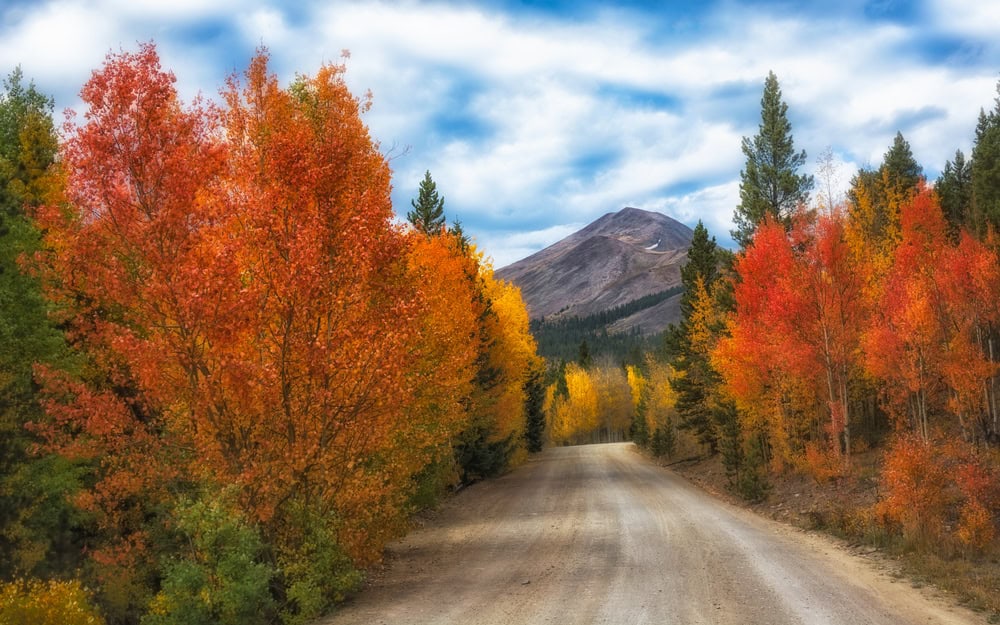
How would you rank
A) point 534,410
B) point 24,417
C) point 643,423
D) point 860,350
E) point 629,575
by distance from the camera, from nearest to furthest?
1. point 629,575
2. point 24,417
3. point 860,350
4. point 534,410
5. point 643,423

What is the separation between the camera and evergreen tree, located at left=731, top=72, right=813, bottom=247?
3556 centimetres

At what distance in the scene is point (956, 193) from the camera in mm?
41312

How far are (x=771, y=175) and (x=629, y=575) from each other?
1143 inches

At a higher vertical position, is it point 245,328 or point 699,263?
point 699,263

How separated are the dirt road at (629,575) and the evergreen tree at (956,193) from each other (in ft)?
84.9

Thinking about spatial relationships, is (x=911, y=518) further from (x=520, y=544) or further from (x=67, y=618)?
(x=67, y=618)

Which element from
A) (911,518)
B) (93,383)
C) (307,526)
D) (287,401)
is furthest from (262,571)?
(911,518)

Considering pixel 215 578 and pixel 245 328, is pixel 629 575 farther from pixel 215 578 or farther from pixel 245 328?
pixel 245 328

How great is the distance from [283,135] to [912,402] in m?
28.6

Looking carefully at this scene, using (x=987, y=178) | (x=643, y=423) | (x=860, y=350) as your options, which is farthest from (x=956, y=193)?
(x=643, y=423)

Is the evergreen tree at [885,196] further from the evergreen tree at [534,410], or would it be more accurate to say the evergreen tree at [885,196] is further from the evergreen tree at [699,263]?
the evergreen tree at [534,410]

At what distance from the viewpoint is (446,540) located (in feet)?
63.6

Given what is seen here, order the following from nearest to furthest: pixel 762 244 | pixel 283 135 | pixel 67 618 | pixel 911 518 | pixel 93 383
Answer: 1. pixel 67 618
2. pixel 283 135
3. pixel 911 518
4. pixel 93 383
5. pixel 762 244

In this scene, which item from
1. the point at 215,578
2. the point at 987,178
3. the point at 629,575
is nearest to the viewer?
the point at 215,578
